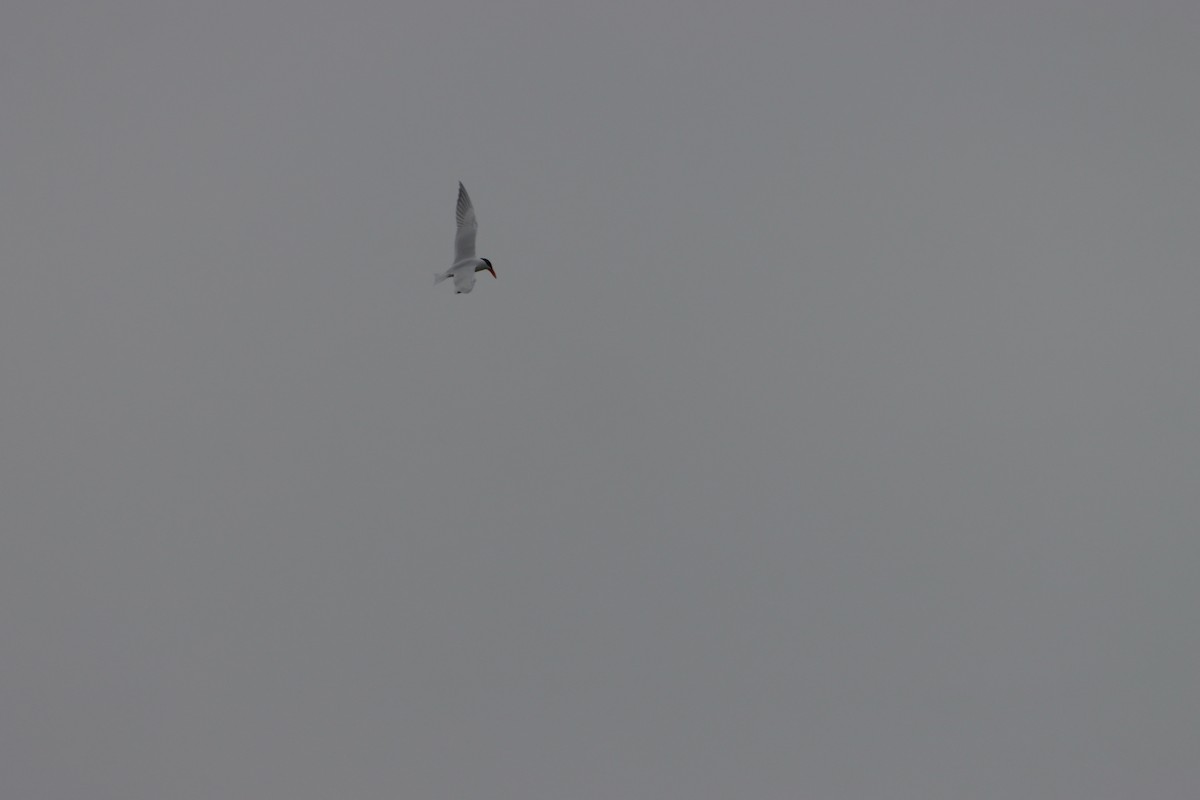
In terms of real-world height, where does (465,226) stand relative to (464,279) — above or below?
above

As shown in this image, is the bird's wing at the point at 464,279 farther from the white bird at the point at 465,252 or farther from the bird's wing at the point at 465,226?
the bird's wing at the point at 465,226

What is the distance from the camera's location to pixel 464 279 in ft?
112

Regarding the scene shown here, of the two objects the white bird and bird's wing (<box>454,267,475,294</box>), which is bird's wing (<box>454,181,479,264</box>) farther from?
bird's wing (<box>454,267,475,294</box>)

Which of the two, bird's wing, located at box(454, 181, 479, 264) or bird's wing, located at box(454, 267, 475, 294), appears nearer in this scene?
bird's wing, located at box(454, 267, 475, 294)

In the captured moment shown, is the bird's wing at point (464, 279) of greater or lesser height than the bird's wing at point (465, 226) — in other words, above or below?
below

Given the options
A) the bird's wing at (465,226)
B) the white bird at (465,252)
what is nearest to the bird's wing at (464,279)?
the white bird at (465,252)

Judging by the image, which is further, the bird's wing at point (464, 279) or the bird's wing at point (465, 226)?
the bird's wing at point (465, 226)

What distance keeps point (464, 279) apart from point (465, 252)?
5.51ft

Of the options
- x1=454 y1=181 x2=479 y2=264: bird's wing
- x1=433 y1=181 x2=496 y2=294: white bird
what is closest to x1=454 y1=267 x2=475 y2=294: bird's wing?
x1=433 y1=181 x2=496 y2=294: white bird

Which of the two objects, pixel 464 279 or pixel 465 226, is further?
pixel 465 226

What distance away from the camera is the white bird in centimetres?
3441

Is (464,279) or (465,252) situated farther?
(465,252)

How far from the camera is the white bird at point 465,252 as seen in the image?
3441 centimetres

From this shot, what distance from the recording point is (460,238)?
116 feet
